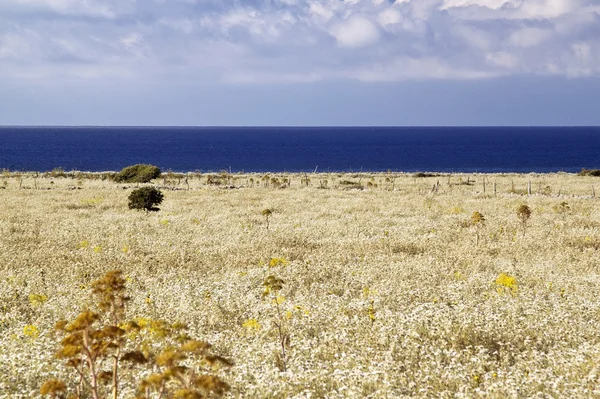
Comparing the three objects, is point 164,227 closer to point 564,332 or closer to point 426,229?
point 426,229

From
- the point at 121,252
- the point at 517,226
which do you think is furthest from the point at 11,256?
the point at 517,226

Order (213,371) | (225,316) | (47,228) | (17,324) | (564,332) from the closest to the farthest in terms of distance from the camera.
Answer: (213,371), (564,332), (17,324), (225,316), (47,228)

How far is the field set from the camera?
646 centimetres

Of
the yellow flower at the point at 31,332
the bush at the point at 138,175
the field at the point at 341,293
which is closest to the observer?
the field at the point at 341,293

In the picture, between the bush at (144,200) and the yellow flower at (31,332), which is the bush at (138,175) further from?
the yellow flower at (31,332)

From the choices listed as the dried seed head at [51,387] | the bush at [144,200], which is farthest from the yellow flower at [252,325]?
the bush at [144,200]

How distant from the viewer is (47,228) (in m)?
20.1

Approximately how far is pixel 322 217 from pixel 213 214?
18.3 ft

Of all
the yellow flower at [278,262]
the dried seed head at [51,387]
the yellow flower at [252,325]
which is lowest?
the yellow flower at [278,262]

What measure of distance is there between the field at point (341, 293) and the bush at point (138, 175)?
24555 mm

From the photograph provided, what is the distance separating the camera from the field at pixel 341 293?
21.2 feet

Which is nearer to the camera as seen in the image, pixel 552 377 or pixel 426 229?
pixel 552 377

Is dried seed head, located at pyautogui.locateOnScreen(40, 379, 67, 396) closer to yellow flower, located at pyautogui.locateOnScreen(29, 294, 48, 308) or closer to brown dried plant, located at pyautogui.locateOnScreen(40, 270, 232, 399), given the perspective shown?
brown dried plant, located at pyautogui.locateOnScreen(40, 270, 232, 399)

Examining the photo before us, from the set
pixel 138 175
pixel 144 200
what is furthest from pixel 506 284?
pixel 138 175
